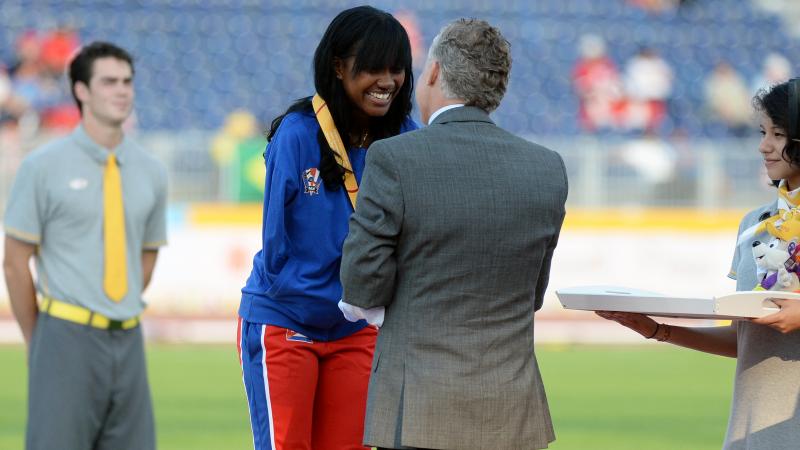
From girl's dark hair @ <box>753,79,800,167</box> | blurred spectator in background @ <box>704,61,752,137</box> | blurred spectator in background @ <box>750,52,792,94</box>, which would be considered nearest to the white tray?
girl's dark hair @ <box>753,79,800,167</box>

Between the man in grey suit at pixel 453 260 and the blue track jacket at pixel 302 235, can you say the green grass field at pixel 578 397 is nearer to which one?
the blue track jacket at pixel 302 235

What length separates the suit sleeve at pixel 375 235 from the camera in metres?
3.33

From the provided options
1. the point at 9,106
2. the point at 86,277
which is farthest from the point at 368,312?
the point at 9,106

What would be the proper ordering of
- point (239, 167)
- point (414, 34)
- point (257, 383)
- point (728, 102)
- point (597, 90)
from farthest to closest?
point (414, 34)
point (728, 102)
point (597, 90)
point (239, 167)
point (257, 383)

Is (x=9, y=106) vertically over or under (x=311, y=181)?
under

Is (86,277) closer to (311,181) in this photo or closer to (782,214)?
(311,181)

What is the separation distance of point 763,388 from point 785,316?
0.29 metres

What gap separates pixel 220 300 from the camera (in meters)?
15.2

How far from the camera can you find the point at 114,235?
5164 mm

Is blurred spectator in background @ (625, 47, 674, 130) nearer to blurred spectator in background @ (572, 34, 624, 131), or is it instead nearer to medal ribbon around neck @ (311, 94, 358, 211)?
blurred spectator in background @ (572, 34, 624, 131)

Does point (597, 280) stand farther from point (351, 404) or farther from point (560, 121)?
point (351, 404)

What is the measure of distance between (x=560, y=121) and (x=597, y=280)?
4.82 metres

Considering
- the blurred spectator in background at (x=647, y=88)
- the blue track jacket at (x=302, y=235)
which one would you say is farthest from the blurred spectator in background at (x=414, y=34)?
the blue track jacket at (x=302, y=235)

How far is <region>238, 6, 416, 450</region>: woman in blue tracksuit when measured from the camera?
421cm
